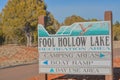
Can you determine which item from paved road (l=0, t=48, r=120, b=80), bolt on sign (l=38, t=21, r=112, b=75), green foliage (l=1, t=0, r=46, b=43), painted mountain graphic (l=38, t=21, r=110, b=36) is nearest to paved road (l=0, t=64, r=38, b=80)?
paved road (l=0, t=48, r=120, b=80)

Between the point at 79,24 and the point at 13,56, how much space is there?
24.5 m

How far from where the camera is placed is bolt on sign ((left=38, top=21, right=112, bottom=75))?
12.2 meters

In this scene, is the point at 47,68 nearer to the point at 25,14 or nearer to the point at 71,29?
the point at 71,29

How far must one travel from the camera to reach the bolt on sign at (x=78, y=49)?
39.9ft

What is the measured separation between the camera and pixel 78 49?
1250 cm

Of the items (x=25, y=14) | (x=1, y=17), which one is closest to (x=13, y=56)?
(x=25, y=14)

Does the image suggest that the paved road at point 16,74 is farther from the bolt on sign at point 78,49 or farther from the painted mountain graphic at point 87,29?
the painted mountain graphic at point 87,29

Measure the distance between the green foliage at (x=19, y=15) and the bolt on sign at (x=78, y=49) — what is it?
128 ft

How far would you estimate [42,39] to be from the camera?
13055 mm

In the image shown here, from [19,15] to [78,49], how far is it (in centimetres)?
4055

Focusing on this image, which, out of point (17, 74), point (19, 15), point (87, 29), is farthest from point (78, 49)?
point (19, 15)

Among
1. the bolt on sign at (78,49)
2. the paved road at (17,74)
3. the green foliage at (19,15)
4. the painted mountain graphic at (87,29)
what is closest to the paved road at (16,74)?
the paved road at (17,74)

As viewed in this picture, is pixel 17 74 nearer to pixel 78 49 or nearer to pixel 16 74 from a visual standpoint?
pixel 16 74

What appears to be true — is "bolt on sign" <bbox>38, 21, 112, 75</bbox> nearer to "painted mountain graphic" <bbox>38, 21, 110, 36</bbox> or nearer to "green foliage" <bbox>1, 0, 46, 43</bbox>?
"painted mountain graphic" <bbox>38, 21, 110, 36</bbox>
